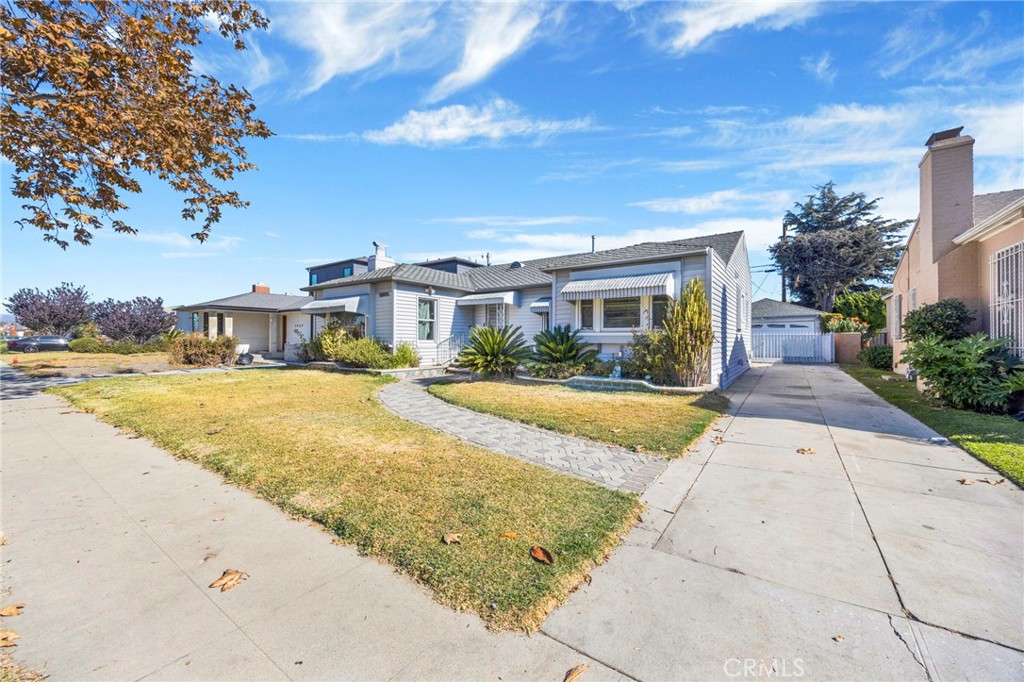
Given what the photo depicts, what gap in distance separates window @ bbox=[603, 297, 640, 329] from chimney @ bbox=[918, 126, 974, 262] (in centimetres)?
770

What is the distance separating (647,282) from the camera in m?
12.0

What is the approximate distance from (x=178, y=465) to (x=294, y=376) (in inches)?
387

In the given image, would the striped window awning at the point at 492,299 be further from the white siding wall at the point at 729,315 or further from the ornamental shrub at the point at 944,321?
the ornamental shrub at the point at 944,321

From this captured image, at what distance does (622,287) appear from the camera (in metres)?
12.3

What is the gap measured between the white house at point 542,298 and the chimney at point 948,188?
199 inches

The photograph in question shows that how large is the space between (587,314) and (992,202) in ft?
38.1

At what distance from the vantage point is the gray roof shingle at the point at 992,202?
1042 centimetres

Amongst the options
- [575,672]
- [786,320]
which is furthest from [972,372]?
[786,320]

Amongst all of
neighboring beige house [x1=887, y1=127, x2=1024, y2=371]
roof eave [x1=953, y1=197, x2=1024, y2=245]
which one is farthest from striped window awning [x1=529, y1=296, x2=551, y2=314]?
roof eave [x1=953, y1=197, x2=1024, y2=245]

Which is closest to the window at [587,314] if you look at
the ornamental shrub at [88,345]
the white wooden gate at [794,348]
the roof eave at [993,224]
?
the roof eave at [993,224]

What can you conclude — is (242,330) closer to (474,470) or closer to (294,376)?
(294,376)

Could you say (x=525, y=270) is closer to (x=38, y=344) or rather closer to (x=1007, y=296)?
(x=1007, y=296)

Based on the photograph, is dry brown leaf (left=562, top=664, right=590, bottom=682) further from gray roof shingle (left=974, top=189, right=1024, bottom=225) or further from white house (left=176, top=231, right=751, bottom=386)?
gray roof shingle (left=974, top=189, right=1024, bottom=225)

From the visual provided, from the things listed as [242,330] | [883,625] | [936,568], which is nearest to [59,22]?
[883,625]
